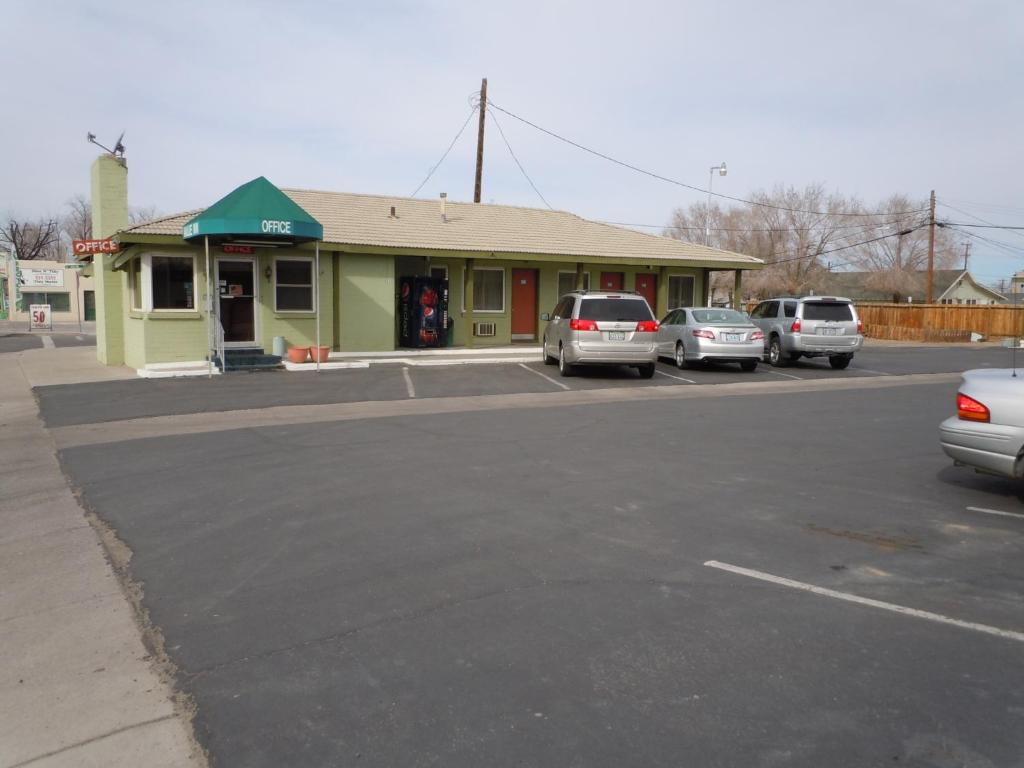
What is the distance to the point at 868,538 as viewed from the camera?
611 cm

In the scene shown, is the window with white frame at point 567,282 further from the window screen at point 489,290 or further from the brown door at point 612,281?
the window screen at point 489,290

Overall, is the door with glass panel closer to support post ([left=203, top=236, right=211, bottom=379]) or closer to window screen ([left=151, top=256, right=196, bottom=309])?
support post ([left=203, top=236, right=211, bottom=379])

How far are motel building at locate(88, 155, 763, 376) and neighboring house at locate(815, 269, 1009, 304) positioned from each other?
41668 millimetres

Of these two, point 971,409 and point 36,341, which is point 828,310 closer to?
point 971,409

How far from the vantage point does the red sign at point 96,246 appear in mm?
18319

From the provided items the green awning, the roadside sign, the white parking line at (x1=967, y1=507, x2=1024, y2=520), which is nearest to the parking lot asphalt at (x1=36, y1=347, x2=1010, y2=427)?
the green awning

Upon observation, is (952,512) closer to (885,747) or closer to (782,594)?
(782,594)

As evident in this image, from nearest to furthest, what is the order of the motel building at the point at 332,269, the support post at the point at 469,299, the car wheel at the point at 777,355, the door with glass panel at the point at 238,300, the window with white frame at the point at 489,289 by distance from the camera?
1. the motel building at the point at 332,269
2. the door with glass panel at the point at 238,300
3. the car wheel at the point at 777,355
4. the support post at the point at 469,299
5. the window with white frame at the point at 489,289

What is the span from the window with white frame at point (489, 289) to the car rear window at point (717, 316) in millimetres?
6709

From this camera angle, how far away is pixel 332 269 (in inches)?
812

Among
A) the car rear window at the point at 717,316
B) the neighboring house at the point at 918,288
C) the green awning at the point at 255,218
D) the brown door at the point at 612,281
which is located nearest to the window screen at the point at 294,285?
the green awning at the point at 255,218

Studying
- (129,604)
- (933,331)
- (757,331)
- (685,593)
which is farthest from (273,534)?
(933,331)

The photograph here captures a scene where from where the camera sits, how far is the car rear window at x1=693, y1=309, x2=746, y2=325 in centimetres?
1961

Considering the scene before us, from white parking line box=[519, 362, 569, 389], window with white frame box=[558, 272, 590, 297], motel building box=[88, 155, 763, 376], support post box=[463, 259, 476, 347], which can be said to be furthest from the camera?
window with white frame box=[558, 272, 590, 297]
